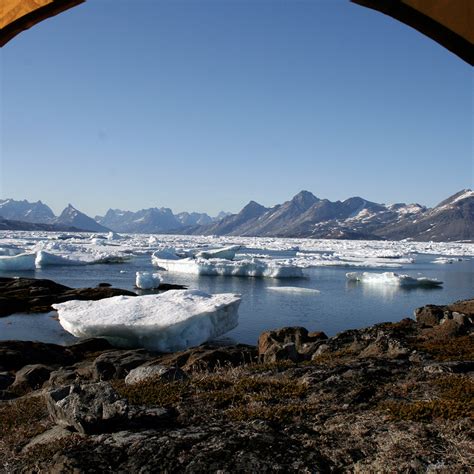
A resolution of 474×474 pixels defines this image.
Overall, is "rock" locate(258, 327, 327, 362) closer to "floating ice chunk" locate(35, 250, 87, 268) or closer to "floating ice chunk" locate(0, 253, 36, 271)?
"floating ice chunk" locate(0, 253, 36, 271)

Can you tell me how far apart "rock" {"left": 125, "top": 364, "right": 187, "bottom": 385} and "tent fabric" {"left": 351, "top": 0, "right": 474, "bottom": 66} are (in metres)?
5.27

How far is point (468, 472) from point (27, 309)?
72.5ft

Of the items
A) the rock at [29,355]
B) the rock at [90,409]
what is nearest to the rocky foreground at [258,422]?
the rock at [90,409]

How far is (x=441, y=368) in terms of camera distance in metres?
6.19

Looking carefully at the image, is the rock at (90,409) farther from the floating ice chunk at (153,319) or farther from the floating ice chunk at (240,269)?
the floating ice chunk at (240,269)

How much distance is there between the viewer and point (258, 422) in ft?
14.2

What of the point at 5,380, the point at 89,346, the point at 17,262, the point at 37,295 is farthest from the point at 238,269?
the point at 5,380

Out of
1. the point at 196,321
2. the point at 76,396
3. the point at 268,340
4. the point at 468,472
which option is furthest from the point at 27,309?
the point at 468,472

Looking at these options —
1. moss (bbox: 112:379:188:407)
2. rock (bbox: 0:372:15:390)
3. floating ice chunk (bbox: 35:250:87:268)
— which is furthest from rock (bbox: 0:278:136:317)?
moss (bbox: 112:379:188:407)

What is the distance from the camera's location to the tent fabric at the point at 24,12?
2379mm

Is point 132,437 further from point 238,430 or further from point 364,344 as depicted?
point 364,344

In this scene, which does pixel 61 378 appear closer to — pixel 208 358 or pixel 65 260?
pixel 208 358

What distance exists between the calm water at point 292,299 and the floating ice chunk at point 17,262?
4.36 feet

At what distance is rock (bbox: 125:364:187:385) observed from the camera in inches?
255
